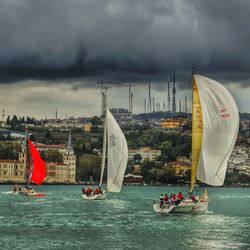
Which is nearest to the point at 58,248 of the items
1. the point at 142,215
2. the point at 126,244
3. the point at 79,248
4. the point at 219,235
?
the point at 79,248

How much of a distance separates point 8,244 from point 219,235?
40.9ft

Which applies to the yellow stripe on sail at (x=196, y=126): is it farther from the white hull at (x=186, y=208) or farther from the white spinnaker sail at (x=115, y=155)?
the white spinnaker sail at (x=115, y=155)

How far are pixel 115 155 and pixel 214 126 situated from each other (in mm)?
23412

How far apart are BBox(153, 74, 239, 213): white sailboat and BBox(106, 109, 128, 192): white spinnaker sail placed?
22.1 meters

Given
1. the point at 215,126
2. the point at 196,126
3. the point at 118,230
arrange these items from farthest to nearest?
the point at 196,126
the point at 215,126
the point at 118,230

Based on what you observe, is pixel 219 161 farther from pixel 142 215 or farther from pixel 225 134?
pixel 142 215

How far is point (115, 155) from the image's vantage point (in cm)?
7575

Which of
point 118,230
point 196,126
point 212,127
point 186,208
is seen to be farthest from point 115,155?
point 118,230

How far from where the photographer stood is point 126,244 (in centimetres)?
4356

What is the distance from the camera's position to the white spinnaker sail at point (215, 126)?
53.3 m

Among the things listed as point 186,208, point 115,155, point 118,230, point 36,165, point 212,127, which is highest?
point 212,127

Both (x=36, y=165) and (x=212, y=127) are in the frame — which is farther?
(x=36, y=165)

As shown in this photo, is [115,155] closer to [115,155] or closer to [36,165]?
[115,155]

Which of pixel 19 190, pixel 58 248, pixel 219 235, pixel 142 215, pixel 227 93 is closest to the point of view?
pixel 58 248
